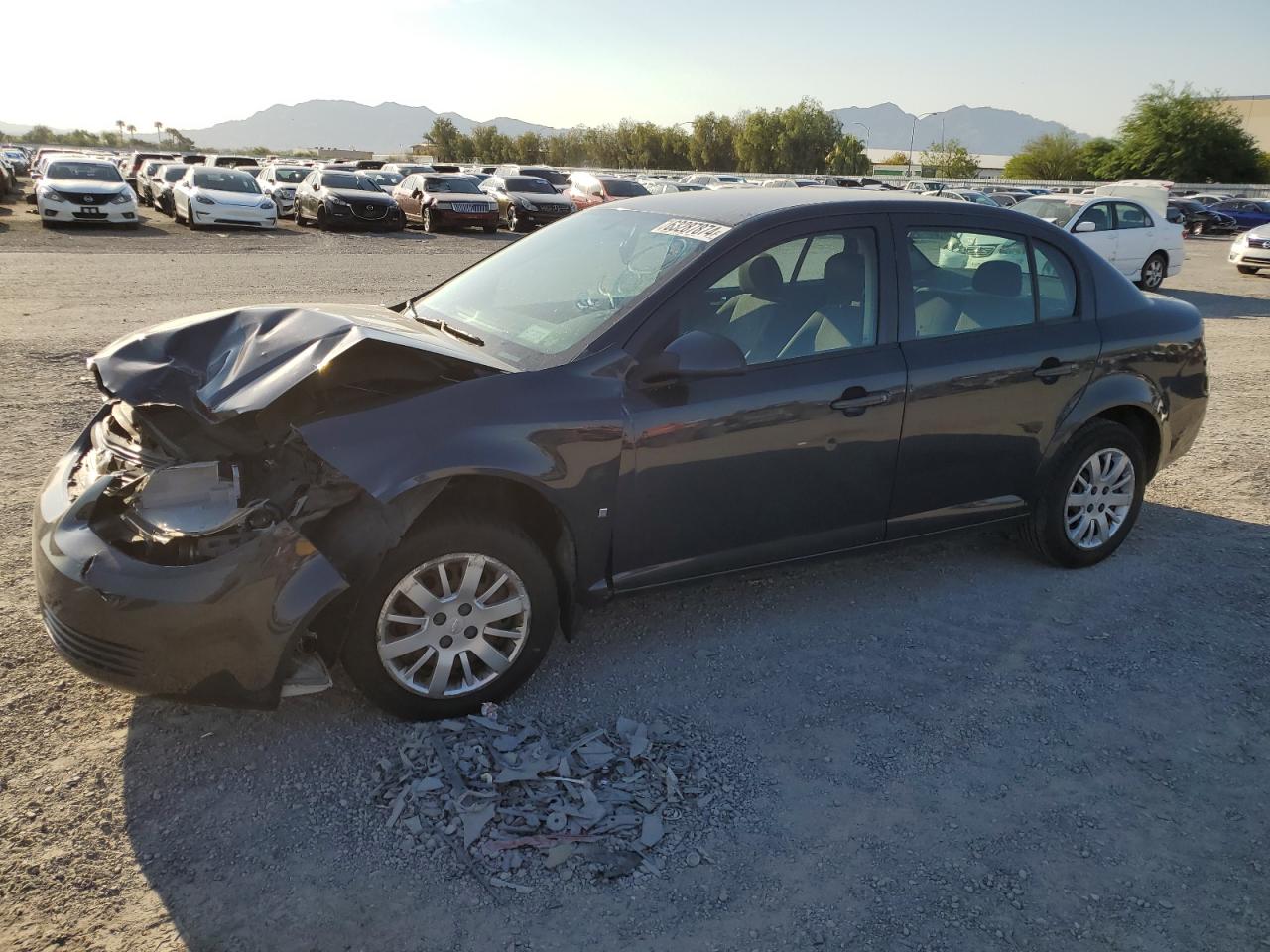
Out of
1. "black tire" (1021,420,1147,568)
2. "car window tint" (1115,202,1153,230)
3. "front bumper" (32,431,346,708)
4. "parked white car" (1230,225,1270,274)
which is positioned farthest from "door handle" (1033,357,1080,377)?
"parked white car" (1230,225,1270,274)

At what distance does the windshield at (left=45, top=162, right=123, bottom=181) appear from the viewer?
75.2 feet

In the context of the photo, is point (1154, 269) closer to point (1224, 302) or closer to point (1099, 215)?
point (1224, 302)

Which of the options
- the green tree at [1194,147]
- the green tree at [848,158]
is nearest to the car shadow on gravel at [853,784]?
the green tree at [1194,147]

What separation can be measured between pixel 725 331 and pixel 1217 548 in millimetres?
3401

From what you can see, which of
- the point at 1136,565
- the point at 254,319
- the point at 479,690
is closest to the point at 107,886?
the point at 479,690

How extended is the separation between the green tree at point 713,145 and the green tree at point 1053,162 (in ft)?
87.5

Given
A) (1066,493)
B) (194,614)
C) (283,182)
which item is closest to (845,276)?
(1066,493)

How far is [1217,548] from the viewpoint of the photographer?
5488 mm

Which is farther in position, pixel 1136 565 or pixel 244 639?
pixel 1136 565

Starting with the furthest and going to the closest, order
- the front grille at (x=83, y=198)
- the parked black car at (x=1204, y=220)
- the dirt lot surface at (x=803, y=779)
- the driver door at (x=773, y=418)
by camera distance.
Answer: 1. the parked black car at (x=1204, y=220)
2. the front grille at (x=83, y=198)
3. the driver door at (x=773, y=418)
4. the dirt lot surface at (x=803, y=779)

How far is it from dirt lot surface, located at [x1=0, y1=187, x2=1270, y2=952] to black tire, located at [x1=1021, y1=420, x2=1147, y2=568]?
0.41ft

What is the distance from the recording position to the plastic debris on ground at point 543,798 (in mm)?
2908

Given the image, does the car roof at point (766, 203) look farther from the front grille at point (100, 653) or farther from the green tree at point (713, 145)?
the green tree at point (713, 145)

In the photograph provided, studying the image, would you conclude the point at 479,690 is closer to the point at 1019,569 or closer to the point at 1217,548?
the point at 1019,569
